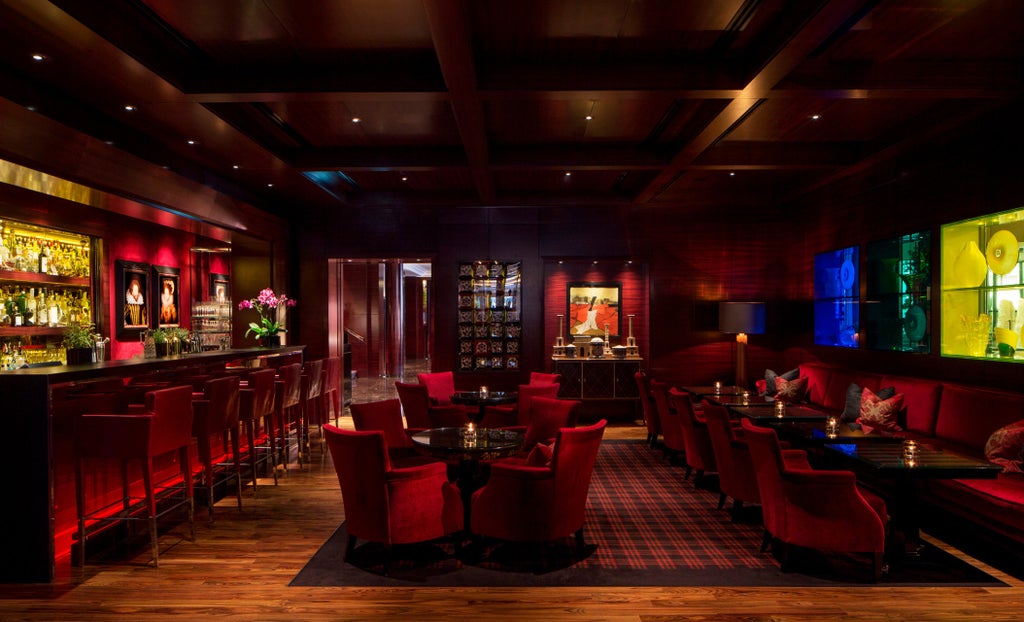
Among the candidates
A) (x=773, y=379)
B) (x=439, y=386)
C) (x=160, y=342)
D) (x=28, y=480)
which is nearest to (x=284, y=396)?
(x=160, y=342)

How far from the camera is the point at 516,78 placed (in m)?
4.61

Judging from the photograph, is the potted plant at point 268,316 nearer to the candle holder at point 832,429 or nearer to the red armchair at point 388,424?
the red armchair at point 388,424

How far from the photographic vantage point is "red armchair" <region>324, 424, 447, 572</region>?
395cm

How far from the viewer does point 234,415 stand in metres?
5.41

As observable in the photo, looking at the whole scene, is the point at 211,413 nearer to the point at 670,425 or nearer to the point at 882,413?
the point at 670,425

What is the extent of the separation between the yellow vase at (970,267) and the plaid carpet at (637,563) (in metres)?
2.73

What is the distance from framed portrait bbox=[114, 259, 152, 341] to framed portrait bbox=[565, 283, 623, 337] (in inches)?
250

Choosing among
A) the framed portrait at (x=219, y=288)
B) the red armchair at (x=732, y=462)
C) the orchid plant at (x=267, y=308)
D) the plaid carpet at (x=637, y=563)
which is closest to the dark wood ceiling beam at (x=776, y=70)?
the red armchair at (x=732, y=462)

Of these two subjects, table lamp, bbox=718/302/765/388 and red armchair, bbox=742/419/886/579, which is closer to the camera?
red armchair, bbox=742/419/886/579

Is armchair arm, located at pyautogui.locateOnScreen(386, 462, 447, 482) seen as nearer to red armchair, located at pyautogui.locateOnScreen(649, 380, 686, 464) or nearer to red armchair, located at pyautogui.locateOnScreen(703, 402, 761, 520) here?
red armchair, located at pyautogui.locateOnScreen(703, 402, 761, 520)

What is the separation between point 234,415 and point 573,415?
301cm

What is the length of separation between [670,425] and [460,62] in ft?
14.6

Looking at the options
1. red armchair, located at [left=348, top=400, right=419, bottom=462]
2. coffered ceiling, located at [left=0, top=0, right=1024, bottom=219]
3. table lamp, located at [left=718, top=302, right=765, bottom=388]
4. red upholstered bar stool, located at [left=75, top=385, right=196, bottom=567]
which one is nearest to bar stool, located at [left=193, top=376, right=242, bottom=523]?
red upholstered bar stool, located at [left=75, top=385, right=196, bottom=567]

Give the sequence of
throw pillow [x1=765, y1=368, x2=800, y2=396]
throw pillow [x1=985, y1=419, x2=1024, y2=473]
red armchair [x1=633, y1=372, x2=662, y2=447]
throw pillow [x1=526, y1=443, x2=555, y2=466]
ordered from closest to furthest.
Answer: throw pillow [x1=526, y1=443, x2=555, y2=466] → throw pillow [x1=985, y1=419, x2=1024, y2=473] → red armchair [x1=633, y1=372, x2=662, y2=447] → throw pillow [x1=765, y1=368, x2=800, y2=396]
